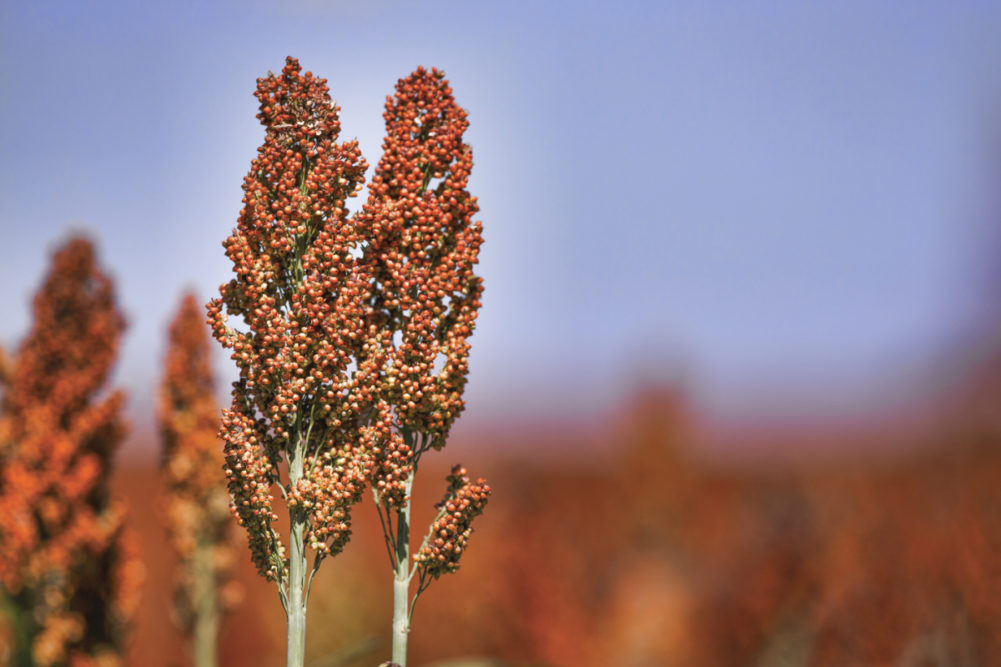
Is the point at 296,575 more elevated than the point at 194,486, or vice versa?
the point at 194,486

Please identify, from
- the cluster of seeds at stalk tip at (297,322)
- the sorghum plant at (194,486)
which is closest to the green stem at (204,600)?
the sorghum plant at (194,486)

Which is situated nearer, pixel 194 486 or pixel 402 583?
pixel 402 583

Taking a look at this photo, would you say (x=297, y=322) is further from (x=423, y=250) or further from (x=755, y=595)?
(x=755, y=595)

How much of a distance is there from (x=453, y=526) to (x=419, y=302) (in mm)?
2124

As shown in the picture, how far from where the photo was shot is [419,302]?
7.18 m

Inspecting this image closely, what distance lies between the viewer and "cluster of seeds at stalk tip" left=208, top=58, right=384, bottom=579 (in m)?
6.86

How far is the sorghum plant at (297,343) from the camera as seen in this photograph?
6.86 meters

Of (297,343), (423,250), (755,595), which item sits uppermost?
(423,250)

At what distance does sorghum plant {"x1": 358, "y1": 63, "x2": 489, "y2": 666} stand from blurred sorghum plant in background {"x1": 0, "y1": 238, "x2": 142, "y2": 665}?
1293cm

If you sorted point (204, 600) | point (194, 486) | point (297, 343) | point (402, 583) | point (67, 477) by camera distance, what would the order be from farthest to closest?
1. point (204, 600)
2. point (194, 486)
3. point (67, 477)
4. point (402, 583)
5. point (297, 343)

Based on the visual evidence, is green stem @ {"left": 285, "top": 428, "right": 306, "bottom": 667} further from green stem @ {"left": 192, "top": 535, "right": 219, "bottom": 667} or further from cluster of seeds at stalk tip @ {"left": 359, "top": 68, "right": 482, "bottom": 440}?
green stem @ {"left": 192, "top": 535, "right": 219, "bottom": 667}

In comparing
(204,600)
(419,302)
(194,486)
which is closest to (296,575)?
(419,302)

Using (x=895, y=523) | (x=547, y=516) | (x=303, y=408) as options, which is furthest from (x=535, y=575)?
(x=303, y=408)

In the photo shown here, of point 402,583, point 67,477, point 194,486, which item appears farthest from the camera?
point 194,486
